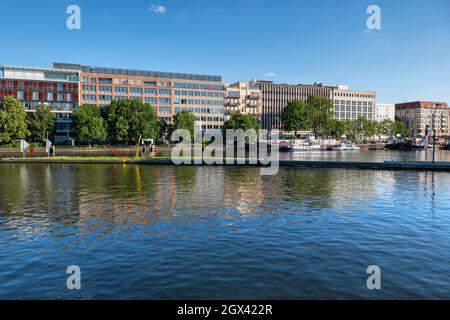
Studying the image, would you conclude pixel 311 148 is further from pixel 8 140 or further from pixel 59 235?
pixel 59 235

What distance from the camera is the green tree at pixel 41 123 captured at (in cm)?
12825

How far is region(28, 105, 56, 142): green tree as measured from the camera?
128 metres

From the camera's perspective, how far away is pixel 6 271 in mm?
15102

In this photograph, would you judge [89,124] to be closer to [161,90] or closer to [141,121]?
[141,121]

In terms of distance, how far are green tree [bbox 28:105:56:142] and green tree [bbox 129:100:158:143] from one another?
27.7m

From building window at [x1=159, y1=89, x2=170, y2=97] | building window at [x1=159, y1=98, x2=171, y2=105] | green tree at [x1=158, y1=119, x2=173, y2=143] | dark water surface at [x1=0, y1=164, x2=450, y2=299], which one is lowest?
dark water surface at [x1=0, y1=164, x2=450, y2=299]

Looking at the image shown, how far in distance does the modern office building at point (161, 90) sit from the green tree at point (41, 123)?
25.3 m

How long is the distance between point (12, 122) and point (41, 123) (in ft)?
38.6

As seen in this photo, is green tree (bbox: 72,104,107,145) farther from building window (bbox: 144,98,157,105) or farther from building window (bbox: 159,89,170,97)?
building window (bbox: 159,89,170,97)

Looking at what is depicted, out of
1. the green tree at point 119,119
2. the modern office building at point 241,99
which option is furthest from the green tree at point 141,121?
the modern office building at point 241,99

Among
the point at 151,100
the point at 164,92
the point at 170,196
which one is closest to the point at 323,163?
the point at 170,196

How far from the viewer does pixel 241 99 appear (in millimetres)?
195375

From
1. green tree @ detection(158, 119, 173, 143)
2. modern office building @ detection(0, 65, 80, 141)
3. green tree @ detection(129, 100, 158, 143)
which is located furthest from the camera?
green tree @ detection(158, 119, 173, 143)

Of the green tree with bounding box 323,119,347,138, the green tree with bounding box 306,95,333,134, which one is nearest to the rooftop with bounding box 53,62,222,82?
the green tree with bounding box 306,95,333,134
